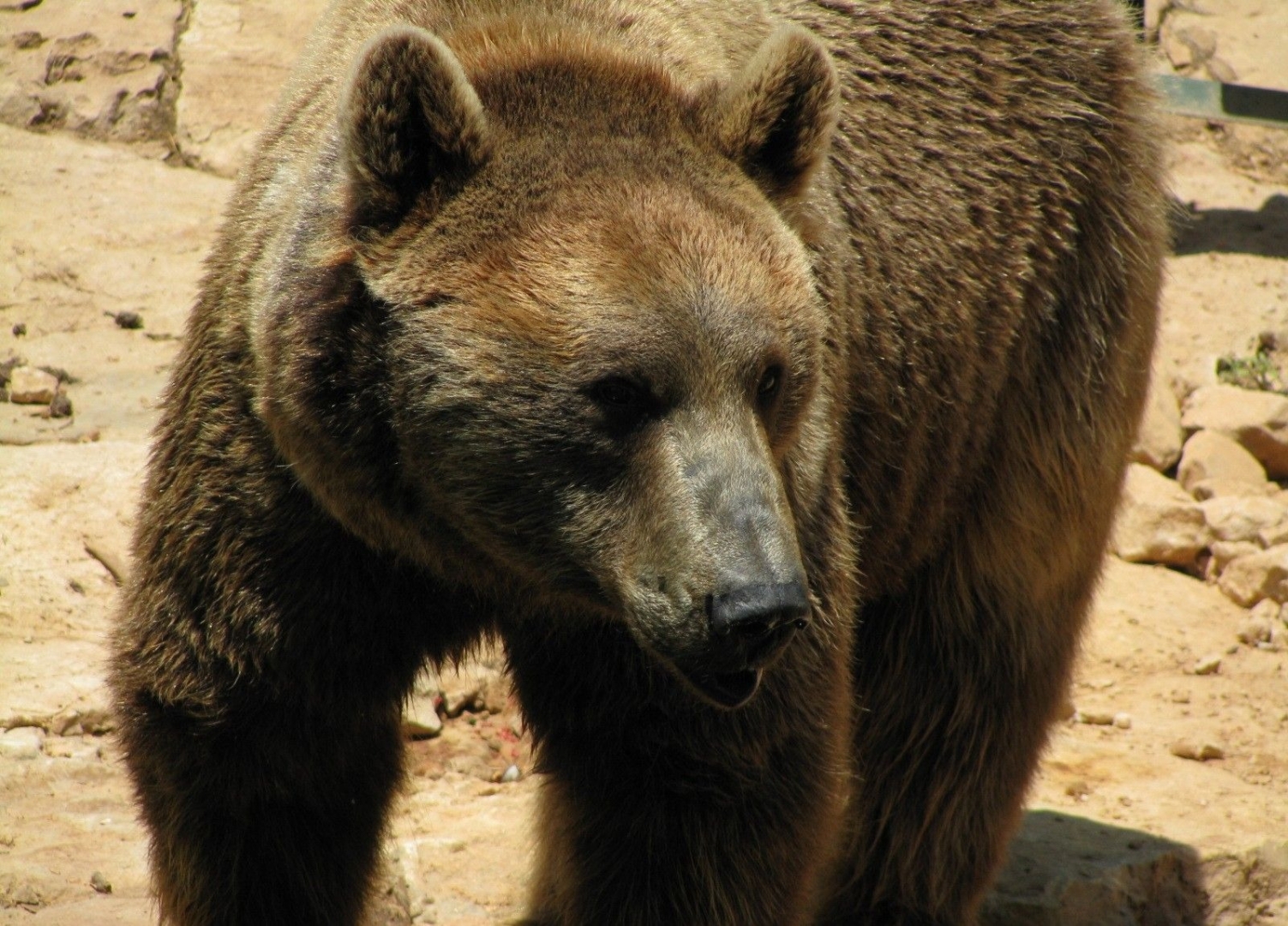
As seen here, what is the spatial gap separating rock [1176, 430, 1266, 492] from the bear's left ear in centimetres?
588

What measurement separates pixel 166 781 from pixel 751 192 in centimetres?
218

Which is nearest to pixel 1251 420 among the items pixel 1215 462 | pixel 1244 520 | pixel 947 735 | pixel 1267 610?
pixel 1215 462

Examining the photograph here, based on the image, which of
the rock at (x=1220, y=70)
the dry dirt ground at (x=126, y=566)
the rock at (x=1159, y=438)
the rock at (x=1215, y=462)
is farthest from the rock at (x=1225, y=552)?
the rock at (x=1220, y=70)

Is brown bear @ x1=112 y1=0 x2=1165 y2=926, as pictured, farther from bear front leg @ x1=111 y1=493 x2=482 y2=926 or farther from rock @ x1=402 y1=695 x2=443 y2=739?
rock @ x1=402 y1=695 x2=443 y2=739

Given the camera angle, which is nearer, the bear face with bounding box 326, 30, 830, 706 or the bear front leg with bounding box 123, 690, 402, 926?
the bear face with bounding box 326, 30, 830, 706

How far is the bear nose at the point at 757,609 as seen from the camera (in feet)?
10.6

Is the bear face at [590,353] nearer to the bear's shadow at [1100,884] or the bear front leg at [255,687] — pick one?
the bear front leg at [255,687]

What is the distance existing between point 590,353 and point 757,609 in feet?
2.25

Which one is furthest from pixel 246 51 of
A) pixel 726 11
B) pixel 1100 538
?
pixel 1100 538

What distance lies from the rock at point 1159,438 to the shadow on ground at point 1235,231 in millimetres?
1734

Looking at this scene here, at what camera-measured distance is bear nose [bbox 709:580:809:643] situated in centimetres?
324

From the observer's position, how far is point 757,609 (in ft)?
10.6

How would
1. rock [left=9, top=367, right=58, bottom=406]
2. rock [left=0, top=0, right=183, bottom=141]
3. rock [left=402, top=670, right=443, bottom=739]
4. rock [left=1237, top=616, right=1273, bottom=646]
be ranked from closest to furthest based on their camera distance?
rock [left=402, top=670, right=443, bottom=739] < rock [left=9, top=367, right=58, bottom=406] < rock [left=1237, top=616, right=1273, bottom=646] < rock [left=0, top=0, right=183, bottom=141]

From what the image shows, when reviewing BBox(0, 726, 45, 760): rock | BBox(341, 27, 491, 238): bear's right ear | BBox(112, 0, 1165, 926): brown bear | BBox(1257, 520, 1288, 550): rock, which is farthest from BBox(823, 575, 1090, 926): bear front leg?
BBox(1257, 520, 1288, 550): rock
